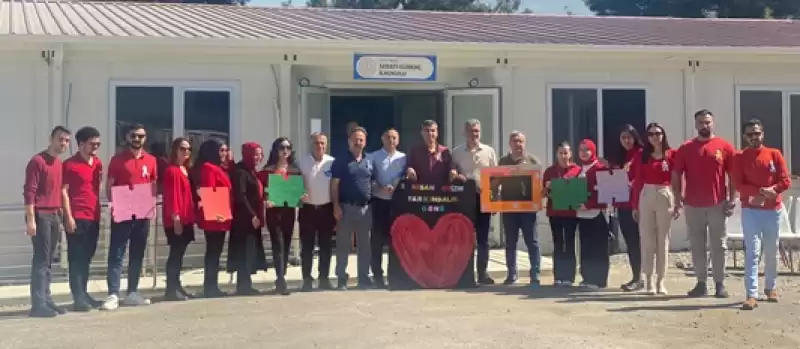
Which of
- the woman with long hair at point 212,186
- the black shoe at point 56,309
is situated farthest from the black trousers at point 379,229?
the black shoe at point 56,309

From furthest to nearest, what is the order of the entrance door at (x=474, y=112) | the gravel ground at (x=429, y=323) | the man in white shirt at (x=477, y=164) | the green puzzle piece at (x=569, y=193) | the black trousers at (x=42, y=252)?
the entrance door at (x=474, y=112) < the man in white shirt at (x=477, y=164) < the green puzzle piece at (x=569, y=193) < the black trousers at (x=42, y=252) < the gravel ground at (x=429, y=323)

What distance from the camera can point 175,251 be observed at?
343 inches

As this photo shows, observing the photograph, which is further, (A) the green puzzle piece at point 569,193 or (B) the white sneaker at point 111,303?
(A) the green puzzle piece at point 569,193

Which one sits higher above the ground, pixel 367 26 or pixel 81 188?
pixel 367 26

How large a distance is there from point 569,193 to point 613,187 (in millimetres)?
479

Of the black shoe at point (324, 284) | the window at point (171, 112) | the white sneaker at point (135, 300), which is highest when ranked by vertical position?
the window at point (171, 112)

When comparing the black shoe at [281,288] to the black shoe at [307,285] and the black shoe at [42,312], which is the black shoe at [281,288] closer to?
the black shoe at [307,285]

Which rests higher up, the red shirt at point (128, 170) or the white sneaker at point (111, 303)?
the red shirt at point (128, 170)

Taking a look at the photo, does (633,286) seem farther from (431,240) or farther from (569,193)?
(431,240)

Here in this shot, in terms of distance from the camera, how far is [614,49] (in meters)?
12.0

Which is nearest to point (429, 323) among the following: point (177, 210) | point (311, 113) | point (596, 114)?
point (177, 210)

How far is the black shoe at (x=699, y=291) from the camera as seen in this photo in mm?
8719

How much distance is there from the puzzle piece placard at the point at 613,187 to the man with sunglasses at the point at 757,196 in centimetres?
118

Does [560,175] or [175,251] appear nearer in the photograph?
[175,251]
